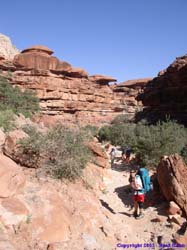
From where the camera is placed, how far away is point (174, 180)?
243 inches

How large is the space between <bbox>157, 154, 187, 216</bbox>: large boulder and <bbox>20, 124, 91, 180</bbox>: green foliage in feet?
6.73

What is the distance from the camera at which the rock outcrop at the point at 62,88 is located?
33750mm

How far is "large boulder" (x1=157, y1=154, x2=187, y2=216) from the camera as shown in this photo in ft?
19.6

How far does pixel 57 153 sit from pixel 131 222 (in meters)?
2.30

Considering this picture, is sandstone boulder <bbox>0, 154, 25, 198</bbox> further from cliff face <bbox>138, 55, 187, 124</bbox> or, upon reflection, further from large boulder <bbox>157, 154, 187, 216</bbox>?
cliff face <bbox>138, 55, 187, 124</bbox>

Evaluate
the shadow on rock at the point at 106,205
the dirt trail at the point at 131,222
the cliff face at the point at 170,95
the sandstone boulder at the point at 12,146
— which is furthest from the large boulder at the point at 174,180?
the cliff face at the point at 170,95

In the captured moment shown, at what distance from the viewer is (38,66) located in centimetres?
3469

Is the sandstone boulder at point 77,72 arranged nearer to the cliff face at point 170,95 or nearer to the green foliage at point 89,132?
the cliff face at point 170,95

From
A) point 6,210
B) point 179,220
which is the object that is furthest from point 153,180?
point 6,210

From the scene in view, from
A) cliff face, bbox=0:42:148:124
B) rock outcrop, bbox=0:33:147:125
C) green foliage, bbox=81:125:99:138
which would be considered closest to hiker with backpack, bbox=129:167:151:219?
green foliage, bbox=81:125:99:138

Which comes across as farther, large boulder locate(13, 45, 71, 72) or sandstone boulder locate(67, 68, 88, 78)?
sandstone boulder locate(67, 68, 88, 78)

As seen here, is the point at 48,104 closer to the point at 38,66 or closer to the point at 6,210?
the point at 38,66

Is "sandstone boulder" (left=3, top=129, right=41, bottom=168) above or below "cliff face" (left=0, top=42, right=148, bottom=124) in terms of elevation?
below

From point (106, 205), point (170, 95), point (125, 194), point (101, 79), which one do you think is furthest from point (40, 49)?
point (106, 205)
